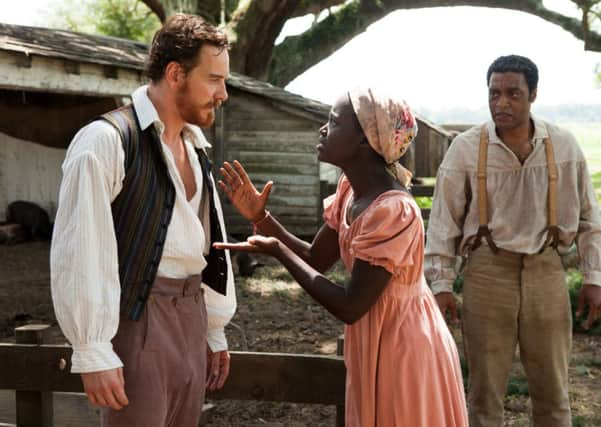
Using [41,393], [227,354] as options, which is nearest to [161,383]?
[227,354]

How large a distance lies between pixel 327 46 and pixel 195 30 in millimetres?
18548

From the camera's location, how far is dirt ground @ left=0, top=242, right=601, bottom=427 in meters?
5.57

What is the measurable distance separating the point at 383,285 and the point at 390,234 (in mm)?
160

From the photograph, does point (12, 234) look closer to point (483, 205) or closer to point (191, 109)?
point (483, 205)

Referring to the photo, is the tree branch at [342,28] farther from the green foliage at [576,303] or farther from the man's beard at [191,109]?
the man's beard at [191,109]

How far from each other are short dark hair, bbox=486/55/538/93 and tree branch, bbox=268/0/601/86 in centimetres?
1663

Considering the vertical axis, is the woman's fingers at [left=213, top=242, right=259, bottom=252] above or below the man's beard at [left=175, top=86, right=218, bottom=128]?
below

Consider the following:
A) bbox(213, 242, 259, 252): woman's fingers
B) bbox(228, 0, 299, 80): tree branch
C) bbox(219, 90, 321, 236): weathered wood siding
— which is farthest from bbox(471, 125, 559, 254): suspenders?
bbox(228, 0, 299, 80): tree branch

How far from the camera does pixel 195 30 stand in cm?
261

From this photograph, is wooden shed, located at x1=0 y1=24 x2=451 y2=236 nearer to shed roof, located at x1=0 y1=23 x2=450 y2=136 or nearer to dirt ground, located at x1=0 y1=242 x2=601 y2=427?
shed roof, located at x1=0 y1=23 x2=450 y2=136

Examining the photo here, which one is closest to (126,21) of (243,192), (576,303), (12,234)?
(12,234)

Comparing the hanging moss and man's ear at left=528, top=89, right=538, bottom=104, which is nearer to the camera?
man's ear at left=528, top=89, right=538, bottom=104

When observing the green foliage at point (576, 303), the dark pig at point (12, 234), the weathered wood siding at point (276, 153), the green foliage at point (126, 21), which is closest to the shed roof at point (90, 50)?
the weathered wood siding at point (276, 153)

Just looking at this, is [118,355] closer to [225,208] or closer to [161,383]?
[161,383]
